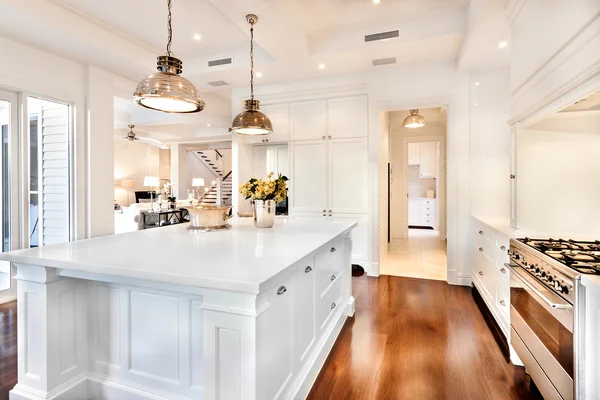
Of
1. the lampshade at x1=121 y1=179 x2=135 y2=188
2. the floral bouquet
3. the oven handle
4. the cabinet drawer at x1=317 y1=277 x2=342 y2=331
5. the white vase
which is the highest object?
the lampshade at x1=121 y1=179 x2=135 y2=188

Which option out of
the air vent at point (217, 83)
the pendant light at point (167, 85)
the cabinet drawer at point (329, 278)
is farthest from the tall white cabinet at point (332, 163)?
the pendant light at point (167, 85)

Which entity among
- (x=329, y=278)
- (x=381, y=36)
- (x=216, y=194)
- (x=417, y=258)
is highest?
(x=381, y=36)

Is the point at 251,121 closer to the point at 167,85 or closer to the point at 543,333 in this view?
the point at 167,85

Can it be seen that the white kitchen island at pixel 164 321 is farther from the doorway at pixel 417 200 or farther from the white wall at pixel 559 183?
the doorway at pixel 417 200

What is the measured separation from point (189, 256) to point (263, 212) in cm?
111

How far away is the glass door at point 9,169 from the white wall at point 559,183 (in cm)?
495

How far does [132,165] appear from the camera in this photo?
36.4ft

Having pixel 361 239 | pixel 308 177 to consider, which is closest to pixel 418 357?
pixel 361 239

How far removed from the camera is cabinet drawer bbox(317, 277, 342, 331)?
2164 mm

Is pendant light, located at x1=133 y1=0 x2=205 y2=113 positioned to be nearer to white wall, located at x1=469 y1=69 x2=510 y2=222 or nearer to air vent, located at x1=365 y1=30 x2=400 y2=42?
air vent, located at x1=365 y1=30 x2=400 y2=42

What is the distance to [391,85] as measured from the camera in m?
4.25

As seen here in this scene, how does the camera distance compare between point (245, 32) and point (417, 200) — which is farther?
point (417, 200)

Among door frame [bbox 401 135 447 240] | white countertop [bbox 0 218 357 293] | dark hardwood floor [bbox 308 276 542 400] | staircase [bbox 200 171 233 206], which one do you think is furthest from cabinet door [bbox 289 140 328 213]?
staircase [bbox 200 171 233 206]

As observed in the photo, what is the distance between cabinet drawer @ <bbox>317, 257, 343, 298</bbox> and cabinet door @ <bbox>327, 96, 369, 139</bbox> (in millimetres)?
2372
